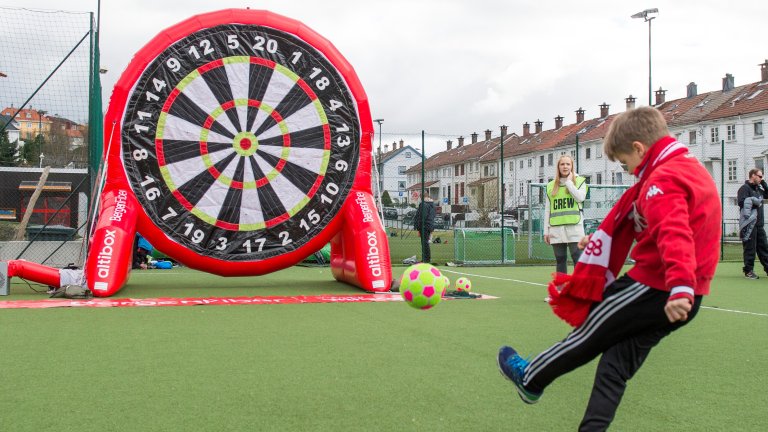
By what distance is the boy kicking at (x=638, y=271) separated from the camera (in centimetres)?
257

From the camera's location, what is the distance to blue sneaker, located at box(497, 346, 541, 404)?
3.05 m

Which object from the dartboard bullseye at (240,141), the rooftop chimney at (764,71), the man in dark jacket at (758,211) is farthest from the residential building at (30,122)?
the rooftop chimney at (764,71)

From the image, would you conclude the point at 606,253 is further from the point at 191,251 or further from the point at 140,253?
the point at 140,253

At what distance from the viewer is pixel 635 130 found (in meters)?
2.96

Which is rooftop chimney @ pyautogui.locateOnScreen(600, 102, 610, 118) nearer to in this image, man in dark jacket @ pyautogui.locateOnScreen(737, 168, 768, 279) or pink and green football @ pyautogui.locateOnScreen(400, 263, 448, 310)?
man in dark jacket @ pyautogui.locateOnScreen(737, 168, 768, 279)

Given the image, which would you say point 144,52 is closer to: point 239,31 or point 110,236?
point 239,31

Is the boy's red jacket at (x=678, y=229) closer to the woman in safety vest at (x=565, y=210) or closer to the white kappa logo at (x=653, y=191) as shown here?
the white kappa logo at (x=653, y=191)

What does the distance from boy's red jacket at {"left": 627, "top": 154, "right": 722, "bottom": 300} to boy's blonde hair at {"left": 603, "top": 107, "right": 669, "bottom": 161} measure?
169 millimetres

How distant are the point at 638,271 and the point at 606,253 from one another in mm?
187

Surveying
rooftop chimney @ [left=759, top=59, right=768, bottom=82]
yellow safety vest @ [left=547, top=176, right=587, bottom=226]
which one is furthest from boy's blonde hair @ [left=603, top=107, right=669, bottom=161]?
rooftop chimney @ [left=759, top=59, right=768, bottom=82]

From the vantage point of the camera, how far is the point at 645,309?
2686mm

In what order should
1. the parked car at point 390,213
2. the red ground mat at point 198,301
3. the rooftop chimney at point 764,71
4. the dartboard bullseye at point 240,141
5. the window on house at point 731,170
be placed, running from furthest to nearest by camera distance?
1. the rooftop chimney at point 764,71
2. the parked car at point 390,213
3. the window on house at point 731,170
4. the dartboard bullseye at point 240,141
5. the red ground mat at point 198,301

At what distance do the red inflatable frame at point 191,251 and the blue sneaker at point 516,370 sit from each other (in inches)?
228

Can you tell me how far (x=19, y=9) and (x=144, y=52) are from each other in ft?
14.4
